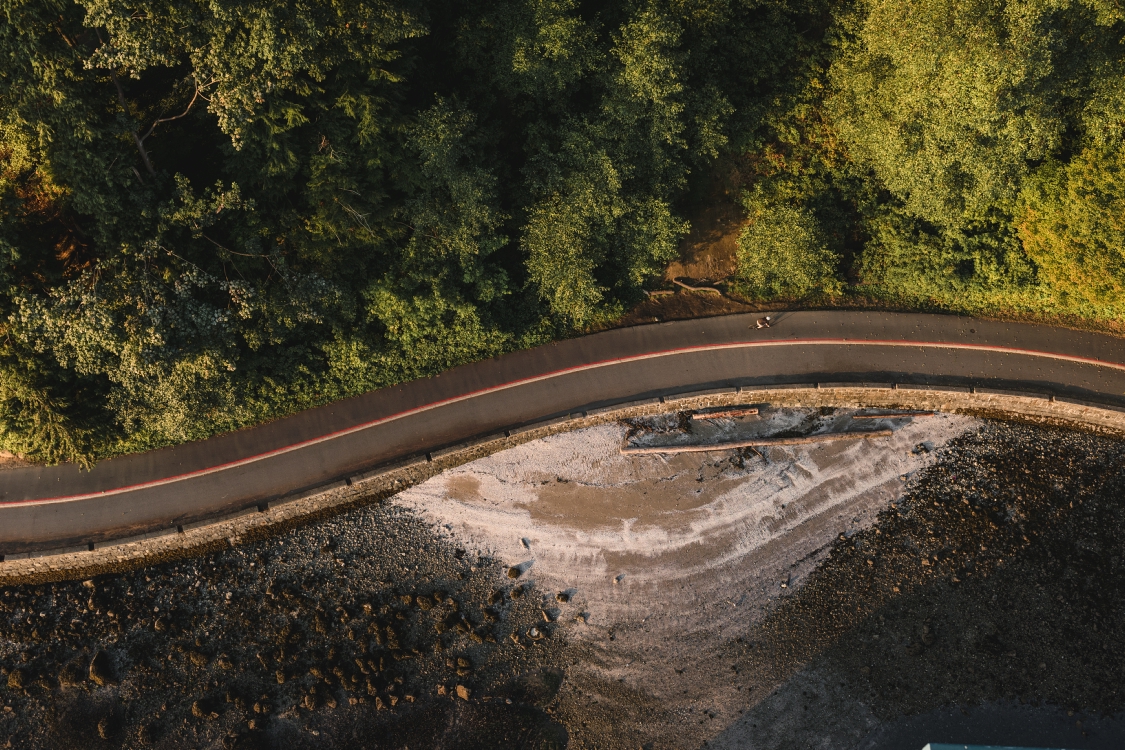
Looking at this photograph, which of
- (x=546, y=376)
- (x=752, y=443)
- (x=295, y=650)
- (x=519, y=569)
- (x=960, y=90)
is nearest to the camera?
(x=960, y=90)

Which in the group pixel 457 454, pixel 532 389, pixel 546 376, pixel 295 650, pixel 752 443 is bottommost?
pixel 295 650

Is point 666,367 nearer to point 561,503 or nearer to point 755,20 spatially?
point 561,503

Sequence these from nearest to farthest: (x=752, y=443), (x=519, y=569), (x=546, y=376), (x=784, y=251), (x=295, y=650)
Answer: (x=784, y=251) < (x=295, y=650) < (x=519, y=569) < (x=546, y=376) < (x=752, y=443)

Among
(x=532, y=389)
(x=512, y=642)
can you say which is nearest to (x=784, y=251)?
(x=532, y=389)

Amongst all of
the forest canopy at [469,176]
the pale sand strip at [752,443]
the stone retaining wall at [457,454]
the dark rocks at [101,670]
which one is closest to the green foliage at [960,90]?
the forest canopy at [469,176]

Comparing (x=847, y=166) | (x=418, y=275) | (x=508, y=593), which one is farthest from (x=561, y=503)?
(x=847, y=166)

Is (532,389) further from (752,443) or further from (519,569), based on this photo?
(752,443)

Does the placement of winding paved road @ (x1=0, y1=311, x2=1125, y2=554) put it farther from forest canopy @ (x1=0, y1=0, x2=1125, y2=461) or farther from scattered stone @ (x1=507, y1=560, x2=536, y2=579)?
scattered stone @ (x1=507, y1=560, x2=536, y2=579)
